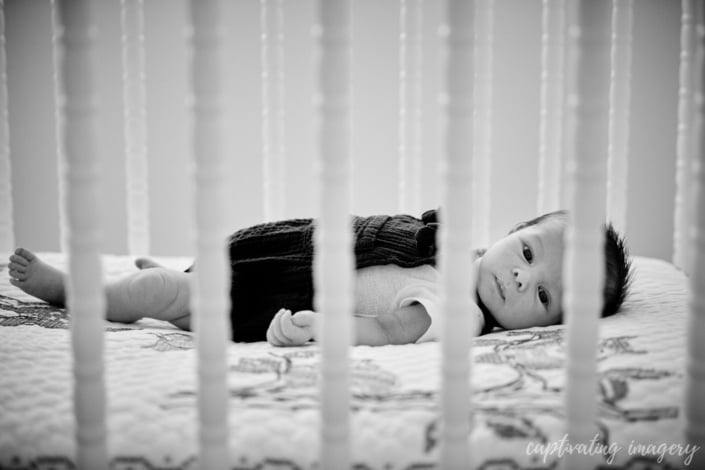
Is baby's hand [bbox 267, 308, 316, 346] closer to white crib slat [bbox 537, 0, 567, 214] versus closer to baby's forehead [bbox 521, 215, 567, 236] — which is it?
baby's forehead [bbox 521, 215, 567, 236]

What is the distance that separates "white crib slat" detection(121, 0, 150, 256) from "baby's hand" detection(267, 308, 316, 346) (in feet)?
2.29

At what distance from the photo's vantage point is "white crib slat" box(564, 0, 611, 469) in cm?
52

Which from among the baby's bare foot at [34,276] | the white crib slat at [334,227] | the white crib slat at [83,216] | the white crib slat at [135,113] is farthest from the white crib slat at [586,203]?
the white crib slat at [135,113]

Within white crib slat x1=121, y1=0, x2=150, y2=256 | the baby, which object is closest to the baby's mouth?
the baby

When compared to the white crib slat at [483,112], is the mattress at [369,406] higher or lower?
lower

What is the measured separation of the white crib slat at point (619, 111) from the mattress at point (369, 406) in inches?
24.2

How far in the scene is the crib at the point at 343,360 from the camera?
1.71 ft

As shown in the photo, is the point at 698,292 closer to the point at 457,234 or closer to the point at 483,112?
the point at 457,234

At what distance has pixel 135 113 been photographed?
146 cm

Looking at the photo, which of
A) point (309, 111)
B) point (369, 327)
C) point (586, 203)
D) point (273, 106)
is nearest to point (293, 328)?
point (369, 327)

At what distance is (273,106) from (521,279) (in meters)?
0.68

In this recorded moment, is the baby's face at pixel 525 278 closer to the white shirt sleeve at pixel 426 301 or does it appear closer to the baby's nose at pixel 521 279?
the baby's nose at pixel 521 279

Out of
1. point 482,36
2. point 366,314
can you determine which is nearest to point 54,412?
point 366,314

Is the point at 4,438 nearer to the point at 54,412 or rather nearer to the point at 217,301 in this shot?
the point at 54,412
